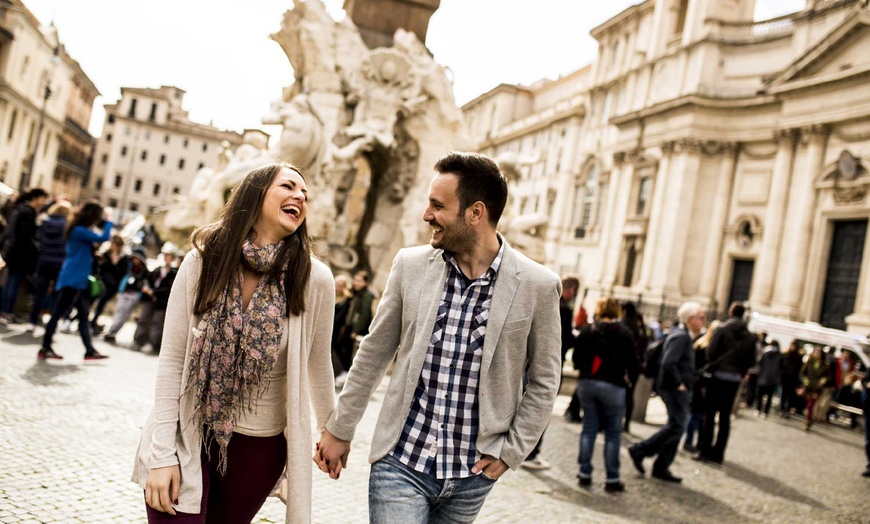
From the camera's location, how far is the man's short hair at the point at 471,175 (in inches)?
96.4

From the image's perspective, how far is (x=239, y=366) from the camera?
87.4 inches

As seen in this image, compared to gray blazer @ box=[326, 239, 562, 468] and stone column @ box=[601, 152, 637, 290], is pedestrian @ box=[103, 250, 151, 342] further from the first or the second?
stone column @ box=[601, 152, 637, 290]

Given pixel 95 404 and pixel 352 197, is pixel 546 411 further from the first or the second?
pixel 352 197

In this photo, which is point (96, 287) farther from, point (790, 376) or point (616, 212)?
point (616, 212)

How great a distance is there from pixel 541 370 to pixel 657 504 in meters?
4.17

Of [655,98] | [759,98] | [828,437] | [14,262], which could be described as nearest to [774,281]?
[759,98]

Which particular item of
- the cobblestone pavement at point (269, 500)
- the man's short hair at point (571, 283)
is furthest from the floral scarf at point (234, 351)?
the man's short hair at point (571, 283)

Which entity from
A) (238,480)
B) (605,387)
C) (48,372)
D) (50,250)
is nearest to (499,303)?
(238,480)

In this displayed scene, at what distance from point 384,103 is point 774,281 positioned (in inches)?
909

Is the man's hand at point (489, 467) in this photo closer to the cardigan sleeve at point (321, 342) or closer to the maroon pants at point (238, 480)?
the cardigan sleeve at point (321, 342)

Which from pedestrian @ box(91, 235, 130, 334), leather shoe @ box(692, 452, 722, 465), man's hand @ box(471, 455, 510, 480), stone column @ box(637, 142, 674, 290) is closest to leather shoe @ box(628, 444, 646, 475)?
leather shoe @ box(692, 452, 722, 465)

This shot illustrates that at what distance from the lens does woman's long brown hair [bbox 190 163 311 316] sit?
2.20 metres

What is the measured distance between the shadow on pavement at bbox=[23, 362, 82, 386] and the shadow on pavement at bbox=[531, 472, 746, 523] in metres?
4.35

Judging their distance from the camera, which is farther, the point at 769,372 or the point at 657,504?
the point at 769,372
